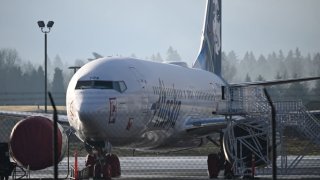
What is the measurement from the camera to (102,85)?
105 ft

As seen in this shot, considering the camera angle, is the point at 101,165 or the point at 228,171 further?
the point at 228,171

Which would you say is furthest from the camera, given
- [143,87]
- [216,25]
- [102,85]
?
[216,25]

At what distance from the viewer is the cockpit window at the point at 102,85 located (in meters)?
31.6

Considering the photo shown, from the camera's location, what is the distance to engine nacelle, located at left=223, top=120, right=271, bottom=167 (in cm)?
3334

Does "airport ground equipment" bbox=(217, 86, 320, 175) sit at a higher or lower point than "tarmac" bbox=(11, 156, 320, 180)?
higher

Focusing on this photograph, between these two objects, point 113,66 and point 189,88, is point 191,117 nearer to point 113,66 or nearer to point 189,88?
point 189,88

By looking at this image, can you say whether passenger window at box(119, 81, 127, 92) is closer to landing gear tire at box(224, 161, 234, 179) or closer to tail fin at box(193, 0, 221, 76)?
landing gear tire at box(224, 161, 234, 179)


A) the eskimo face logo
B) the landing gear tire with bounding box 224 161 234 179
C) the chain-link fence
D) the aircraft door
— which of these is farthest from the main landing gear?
the eskimo face logo

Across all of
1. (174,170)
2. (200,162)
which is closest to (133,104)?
(174,170)

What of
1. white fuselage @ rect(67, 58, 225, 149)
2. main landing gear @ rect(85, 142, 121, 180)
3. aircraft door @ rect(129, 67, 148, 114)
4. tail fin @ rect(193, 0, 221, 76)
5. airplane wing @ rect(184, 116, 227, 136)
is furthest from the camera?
tail fin @ rect(193, 0, 221, 76)

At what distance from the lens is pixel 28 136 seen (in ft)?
103

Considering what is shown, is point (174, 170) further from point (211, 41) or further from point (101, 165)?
point (211, 41)

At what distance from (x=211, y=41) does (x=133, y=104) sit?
21.6 meters

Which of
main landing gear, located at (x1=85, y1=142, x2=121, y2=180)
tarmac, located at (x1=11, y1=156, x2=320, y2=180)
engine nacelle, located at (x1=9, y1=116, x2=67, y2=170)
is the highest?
engine nacelle, located at (x1=9, y1=116, x2=67, y2=170)
